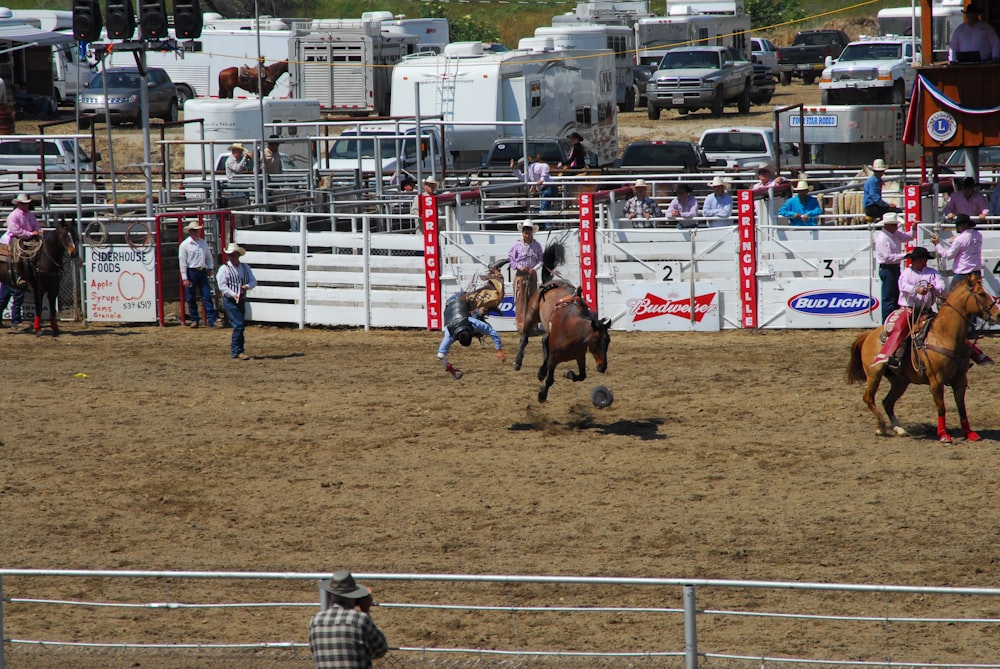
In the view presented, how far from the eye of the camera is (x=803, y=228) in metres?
18.1

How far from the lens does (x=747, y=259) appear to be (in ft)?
60.0

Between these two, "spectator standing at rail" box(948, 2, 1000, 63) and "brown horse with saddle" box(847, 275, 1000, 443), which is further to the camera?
"spectator standing at rail" box(948, 2, 1000, 63)

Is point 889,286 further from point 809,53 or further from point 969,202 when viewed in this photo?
point 809,53

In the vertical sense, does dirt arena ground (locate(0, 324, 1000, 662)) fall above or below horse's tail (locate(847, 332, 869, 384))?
below

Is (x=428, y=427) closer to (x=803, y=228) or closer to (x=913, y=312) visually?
(x=913, y=312)

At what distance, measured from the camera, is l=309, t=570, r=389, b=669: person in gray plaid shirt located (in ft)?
18.7

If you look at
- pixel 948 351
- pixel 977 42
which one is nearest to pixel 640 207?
pixel 977 42

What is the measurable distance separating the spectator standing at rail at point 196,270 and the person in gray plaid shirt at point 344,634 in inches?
566

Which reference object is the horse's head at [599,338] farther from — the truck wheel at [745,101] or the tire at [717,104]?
the truck wheel at [745,101]

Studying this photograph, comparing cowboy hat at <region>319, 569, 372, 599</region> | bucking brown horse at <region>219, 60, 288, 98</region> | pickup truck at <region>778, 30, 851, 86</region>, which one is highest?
pickup truck at <region>778, 30, 851, 86</region>


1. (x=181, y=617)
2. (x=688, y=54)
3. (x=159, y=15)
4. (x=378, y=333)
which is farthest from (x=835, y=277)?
(x=688, y=54)

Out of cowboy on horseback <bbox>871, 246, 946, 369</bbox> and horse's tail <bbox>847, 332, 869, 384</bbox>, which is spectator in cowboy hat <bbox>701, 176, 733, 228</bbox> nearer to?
horse's tail <bbox>847, 332, 869, 384</bbox>

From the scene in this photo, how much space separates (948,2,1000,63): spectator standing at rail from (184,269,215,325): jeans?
12235 mm

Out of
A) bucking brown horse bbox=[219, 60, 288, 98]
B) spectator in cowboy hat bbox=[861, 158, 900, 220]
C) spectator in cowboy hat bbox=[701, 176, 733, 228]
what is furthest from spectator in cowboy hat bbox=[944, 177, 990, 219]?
bucking brown horse bbox=[219, 60, 288, 98]
